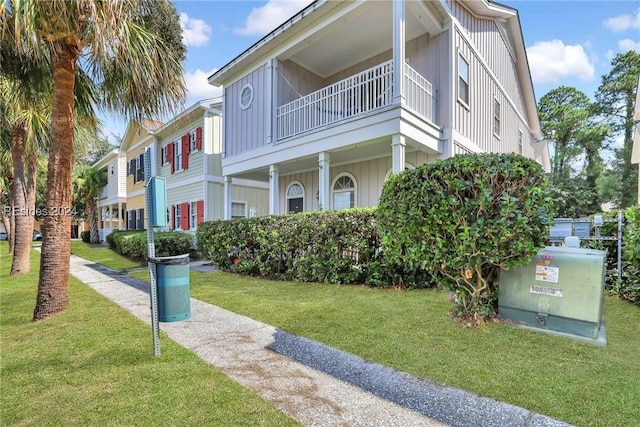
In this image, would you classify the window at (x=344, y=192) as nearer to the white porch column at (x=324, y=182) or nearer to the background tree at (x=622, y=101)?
the white porch column at (x=324, y=182)

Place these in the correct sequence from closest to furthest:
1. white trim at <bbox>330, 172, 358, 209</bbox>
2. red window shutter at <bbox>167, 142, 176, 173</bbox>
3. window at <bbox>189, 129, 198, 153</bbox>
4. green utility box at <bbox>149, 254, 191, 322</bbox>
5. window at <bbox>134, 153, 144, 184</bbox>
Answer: green utility box at <bbox>149, 254, 191, 322</bbox> < white trim at <bbox>330, 172, 358, 209</bbox> < window at <bbox>189, 129, 198, 153</bbox> < red window shutter at <bbox>167, 142, 176, 173</bbox> < window at <bbox>134, 153, 144, 184</bbox>

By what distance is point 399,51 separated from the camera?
7.23 meters

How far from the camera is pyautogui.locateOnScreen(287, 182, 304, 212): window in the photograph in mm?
12508

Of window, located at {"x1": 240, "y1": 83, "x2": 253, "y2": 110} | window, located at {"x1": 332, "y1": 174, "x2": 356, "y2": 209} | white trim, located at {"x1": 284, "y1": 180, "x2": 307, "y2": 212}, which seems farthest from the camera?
white trim, located at {"x1": 284, "y1": 180, "x2": 307, "y2": 212}

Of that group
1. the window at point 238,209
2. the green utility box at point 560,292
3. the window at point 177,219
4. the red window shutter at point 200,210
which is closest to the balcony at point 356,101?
the green utility box at point 560,292

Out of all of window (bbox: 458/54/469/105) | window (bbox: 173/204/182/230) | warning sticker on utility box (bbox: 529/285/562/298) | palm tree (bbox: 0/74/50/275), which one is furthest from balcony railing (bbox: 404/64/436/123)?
window (bbox: 173/204/182/230)

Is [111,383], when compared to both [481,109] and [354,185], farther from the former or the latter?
[481,109]

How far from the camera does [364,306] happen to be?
5023mm

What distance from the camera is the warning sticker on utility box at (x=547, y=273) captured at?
366 centimetres

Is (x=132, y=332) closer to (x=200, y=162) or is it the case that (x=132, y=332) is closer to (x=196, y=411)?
(x=196, y=411)

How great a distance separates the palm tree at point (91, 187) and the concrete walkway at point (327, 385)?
26.3 m

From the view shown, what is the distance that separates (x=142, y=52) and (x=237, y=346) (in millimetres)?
4597

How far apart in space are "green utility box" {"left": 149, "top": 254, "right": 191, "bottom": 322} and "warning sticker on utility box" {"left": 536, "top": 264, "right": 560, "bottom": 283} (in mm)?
3959

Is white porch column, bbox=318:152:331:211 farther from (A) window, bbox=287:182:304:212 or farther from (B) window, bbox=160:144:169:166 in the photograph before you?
(B) window, bbox=160:144:169:166
